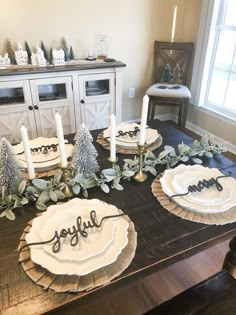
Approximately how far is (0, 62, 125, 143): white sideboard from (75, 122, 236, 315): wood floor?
1.69 meters

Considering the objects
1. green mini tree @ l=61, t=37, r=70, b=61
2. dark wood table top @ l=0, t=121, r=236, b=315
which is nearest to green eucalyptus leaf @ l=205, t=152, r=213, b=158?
dark wood table top @ l=0, t=121, r=236, b=315

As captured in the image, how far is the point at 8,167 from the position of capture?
943mm

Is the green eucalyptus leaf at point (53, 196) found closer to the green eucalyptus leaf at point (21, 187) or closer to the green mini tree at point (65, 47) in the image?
the green eucalyptus leaf at point (21, 187)

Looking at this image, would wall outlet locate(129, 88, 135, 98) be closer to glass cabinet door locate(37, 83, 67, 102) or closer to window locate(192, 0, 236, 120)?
window locate(192, 0, 236, 120)

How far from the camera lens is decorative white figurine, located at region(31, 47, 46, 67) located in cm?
241

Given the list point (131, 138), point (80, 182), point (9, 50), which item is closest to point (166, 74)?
point (9, 50)

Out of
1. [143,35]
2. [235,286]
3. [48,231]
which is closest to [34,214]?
[48,231]

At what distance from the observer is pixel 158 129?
1571mm

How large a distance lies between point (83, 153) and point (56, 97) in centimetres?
162

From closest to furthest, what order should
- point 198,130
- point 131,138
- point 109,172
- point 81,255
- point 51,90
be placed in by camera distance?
point 81,255, point 109,172, point 131,138, point 51,90, point 198,130

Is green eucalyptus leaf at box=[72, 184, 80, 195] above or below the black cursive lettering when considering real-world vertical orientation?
below

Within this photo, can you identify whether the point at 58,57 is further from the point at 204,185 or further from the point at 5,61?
the point at 204,185

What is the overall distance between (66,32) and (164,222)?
2.42m

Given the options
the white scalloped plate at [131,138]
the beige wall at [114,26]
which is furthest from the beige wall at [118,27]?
the white scalloped plate at [131,138]
